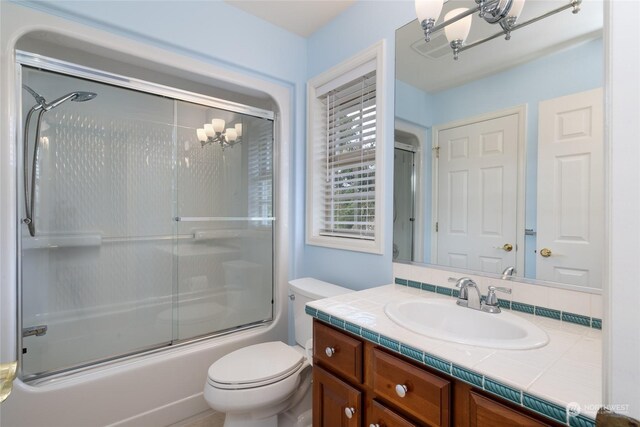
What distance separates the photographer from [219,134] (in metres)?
2.24

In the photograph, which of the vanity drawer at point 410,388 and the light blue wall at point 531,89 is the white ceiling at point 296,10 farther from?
the vanity drawer at point 410,388

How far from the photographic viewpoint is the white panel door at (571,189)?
3.33 feet

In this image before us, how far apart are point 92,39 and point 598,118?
218 cm

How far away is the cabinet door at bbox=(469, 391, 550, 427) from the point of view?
2.22 ft

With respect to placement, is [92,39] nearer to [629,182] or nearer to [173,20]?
[173,20]

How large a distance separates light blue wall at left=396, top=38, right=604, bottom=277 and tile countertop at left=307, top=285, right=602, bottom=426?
0.32 metres

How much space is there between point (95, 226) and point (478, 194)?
2.24 metres

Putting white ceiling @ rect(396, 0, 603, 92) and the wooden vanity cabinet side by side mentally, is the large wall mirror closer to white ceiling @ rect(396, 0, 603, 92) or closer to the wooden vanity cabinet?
white ceiling @ rect(396, 0, 603, 92)

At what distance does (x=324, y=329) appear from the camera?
1211 millimetres

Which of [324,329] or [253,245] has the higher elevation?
[253,245]

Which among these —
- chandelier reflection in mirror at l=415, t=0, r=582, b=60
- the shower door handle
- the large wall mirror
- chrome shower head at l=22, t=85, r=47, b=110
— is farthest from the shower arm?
chandelier reflection in mirror at l=415, t=0, r=582, b=60

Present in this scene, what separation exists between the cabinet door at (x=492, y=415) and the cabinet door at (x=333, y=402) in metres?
0.41

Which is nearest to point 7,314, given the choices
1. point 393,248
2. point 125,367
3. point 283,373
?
point 125,367

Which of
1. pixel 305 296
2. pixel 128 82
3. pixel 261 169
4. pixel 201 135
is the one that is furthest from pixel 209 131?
pixel 305 296
